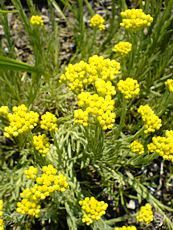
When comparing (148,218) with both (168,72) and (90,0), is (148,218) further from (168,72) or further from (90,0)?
(90,0)

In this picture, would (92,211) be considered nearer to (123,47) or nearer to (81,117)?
(81,117)

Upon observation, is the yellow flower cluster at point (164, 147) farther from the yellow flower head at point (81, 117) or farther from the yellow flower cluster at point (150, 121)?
the yellow flower head at point (81, 117)

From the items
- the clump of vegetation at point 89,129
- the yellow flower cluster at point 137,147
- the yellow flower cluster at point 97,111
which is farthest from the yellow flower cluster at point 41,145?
the yellow flower cluster at point 137,147

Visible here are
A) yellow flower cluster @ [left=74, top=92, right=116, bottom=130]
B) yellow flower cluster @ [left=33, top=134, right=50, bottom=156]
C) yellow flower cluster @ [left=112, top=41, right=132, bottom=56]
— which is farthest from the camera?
yellow flower cluster @ [left=112, top=41, right=132, bottom=56]

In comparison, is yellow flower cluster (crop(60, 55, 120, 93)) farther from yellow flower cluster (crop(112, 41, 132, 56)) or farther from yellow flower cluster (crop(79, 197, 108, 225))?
yellow flower cluster (crop(79, 197, 108, 225))

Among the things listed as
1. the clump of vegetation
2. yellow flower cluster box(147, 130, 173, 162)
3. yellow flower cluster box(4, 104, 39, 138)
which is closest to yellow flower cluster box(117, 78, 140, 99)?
the clump of vegetation

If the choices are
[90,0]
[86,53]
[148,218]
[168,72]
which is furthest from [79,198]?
[90,0]
